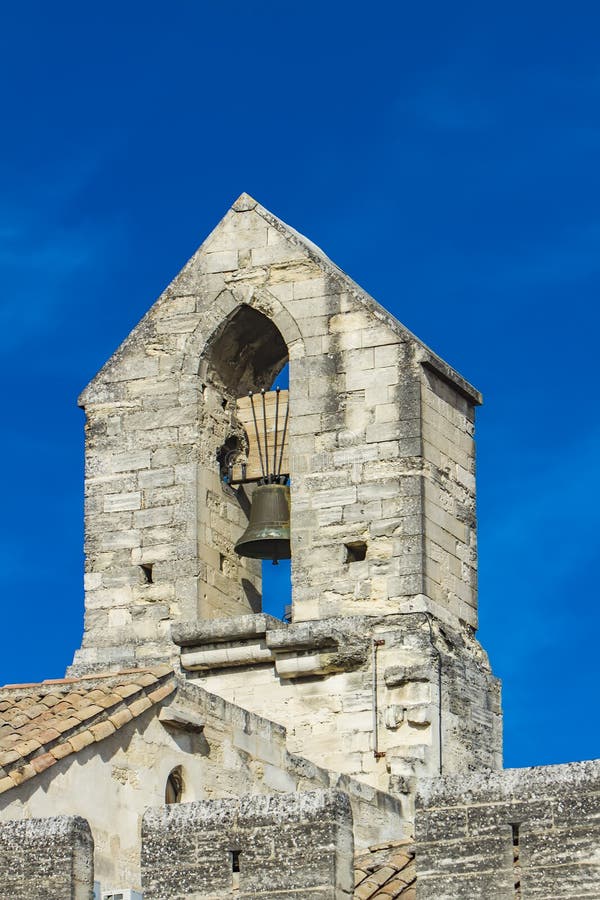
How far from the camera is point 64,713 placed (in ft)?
57.9

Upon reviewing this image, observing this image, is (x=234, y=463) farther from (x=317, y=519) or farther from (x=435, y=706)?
(x=435, y=706)

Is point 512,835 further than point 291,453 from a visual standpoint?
No

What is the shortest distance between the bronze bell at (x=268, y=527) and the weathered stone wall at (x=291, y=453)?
0.87 ft

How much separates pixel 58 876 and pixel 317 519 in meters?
8.74

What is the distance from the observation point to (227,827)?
13.0 metres

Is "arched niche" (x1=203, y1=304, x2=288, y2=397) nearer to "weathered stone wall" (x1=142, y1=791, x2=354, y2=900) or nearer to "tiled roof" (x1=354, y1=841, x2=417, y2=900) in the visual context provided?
"tiled roof" (x1=354, y1=841, x2=417, y2=900)

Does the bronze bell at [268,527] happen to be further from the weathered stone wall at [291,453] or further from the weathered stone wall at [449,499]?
the weathered stone wall at [449,499]

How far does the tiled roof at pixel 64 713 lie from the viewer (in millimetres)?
16469

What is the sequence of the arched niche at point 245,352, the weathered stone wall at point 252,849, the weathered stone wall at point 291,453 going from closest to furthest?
the weathered stone wall at point 252,849
the weathered stone wall at point 291,453
the arched niche at point 245,352

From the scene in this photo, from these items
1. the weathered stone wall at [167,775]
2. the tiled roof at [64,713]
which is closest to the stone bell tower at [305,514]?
the weathered stone wall at [167,775]

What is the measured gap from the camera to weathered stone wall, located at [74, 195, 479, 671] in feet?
70.7

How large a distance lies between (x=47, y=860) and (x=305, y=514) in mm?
8743

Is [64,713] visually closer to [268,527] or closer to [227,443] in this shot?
[268,527]

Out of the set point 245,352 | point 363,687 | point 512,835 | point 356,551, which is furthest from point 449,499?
point 512,835
